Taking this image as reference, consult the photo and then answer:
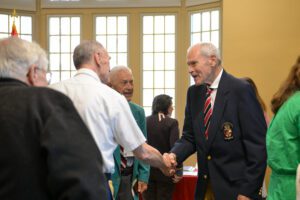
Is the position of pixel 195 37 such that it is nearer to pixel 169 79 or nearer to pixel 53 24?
pixel 169 79

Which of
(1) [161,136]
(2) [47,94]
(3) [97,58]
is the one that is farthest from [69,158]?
(1) [161,136]

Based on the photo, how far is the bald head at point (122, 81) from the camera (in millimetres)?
5113

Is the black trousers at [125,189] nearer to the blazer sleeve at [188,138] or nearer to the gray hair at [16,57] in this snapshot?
the blazer sleeve at [188,138]

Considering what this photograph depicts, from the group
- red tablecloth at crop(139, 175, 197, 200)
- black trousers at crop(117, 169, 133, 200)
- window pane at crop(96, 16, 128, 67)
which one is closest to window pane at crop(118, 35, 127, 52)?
window pane at crop(96, 16, 128, 67)

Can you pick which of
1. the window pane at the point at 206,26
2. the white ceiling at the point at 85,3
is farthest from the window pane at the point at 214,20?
the white ceiling at the point at 85,3

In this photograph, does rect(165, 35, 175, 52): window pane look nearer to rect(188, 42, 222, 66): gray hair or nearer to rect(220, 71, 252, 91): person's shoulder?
rect(188, 42, 222, 66): gray hair

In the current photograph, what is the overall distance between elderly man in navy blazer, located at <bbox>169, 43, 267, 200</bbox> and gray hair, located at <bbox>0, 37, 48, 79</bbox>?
202cm

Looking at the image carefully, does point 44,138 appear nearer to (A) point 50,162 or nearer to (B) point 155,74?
(A) point 50,162

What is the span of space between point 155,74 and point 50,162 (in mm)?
8622

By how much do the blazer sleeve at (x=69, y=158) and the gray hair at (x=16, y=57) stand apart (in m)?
Result: 0.22

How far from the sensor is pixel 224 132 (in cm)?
391

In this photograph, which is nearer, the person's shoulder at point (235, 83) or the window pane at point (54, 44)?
the person's shoulder at point (235, 83)

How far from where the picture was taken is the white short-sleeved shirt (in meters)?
3.22

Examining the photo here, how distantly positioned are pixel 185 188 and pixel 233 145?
9.97 ft
